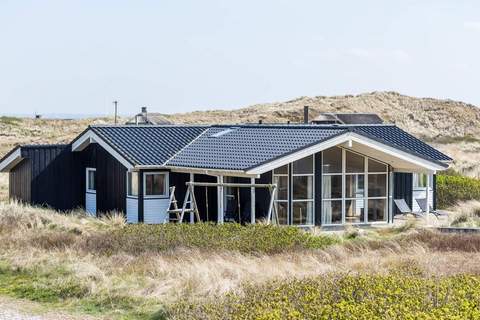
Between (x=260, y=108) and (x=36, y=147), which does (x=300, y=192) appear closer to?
A: (x=36, y=147)

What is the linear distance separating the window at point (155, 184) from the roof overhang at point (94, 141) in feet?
2.42

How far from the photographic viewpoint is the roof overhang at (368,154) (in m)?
24.0

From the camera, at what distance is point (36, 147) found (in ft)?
94.1

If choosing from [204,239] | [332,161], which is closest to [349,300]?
[204,239]

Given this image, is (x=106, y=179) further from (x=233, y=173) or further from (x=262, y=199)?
(x=262, y=199)

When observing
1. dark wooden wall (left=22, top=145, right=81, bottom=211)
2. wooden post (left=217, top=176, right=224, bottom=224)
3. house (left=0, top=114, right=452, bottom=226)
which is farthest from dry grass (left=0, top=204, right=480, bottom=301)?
dark wooden wall (left=22, top=145, right=81, bottom=211)

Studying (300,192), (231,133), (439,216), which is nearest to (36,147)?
(231,133)

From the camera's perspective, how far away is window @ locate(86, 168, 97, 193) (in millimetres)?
28547

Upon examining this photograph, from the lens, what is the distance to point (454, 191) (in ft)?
104

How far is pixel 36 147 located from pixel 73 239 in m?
10.1

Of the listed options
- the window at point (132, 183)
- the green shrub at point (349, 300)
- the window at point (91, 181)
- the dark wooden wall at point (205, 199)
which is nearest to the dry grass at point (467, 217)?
the dark wooden wall at point (205, 199)

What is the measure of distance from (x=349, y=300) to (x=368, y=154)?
49.7ft

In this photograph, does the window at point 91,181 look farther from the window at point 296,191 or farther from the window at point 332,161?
the window at point 332,161

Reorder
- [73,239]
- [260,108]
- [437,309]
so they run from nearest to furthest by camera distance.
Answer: [437,309], [73,239], [260,108]
